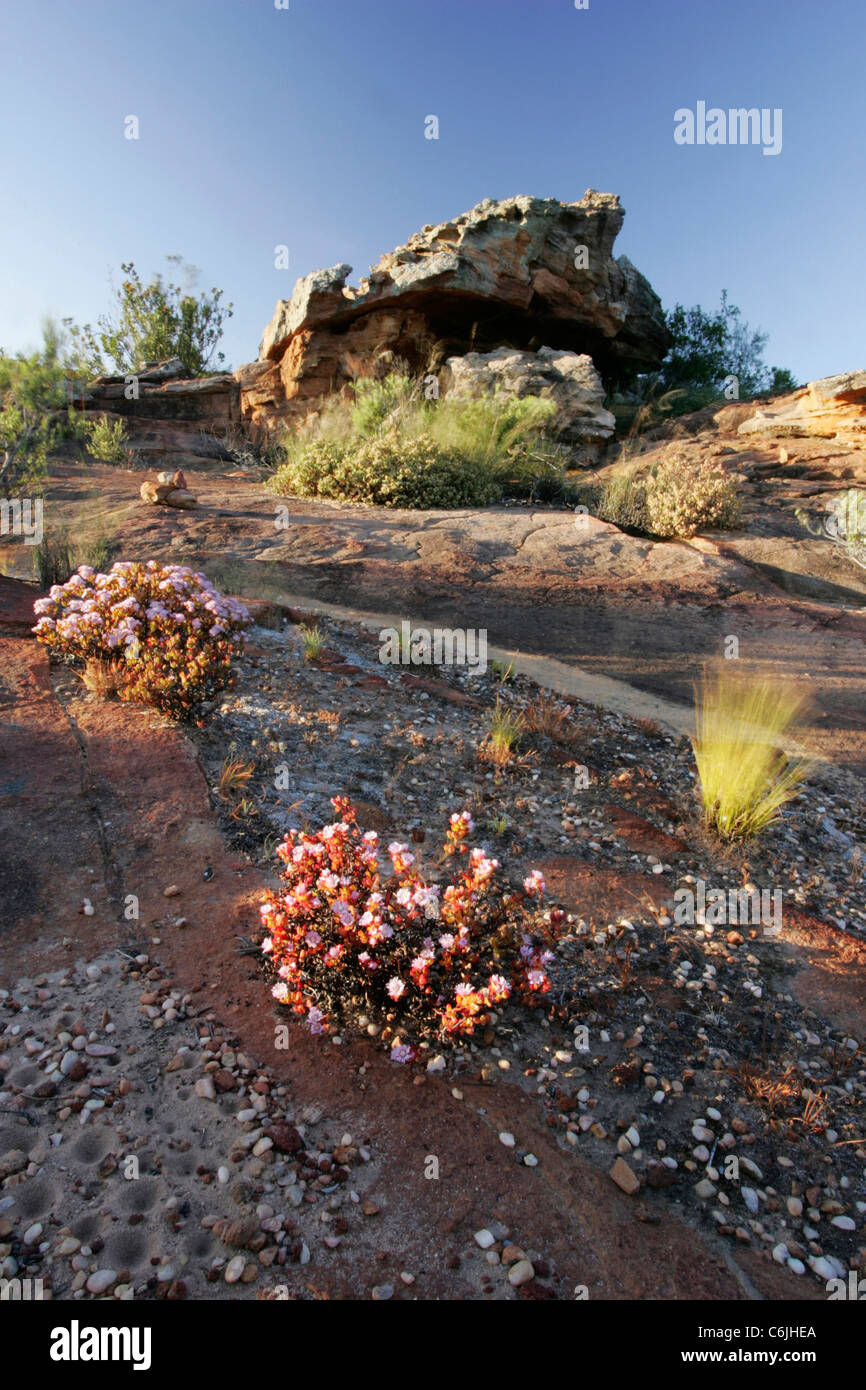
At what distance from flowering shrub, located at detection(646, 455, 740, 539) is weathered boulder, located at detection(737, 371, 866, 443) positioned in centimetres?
444

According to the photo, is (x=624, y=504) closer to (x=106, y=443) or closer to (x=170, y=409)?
(x=106, y=443)

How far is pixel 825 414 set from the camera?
1270 centimetres

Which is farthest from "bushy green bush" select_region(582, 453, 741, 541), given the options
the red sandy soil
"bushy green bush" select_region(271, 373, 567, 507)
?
the red sandy soil

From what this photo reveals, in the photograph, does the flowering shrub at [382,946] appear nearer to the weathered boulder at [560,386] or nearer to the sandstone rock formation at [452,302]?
the weathered boulder at [560,386]

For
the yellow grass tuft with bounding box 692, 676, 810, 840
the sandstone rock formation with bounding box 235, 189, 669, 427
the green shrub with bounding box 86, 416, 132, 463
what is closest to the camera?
the yellow grass tuft with bounding box 692, 676, 810, 840

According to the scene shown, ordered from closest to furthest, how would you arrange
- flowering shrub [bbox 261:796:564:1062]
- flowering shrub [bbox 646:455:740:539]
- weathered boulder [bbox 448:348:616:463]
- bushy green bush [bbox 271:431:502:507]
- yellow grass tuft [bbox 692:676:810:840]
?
flowering shrub [bbox 261:796:564:1062] < yellow grass tuft [bbox 692:676:810:840] < flowering shrub [bbox 646:455:740:539] < bushy green bush [bbox 271:431:502:507] < weathered boulder [bbox 448:348:616:463]

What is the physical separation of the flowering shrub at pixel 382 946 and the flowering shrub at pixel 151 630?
193cm

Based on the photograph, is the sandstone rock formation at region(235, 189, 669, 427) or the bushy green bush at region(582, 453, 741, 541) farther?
the sandstone rock formation at region(235, 189, 669, 427)

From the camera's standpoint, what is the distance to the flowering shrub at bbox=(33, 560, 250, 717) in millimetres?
4176

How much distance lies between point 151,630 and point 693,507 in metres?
7.40

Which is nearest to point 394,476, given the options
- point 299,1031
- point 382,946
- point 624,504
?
point 624,504

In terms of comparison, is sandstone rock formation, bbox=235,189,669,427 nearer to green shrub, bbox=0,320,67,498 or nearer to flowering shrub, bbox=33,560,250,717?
green shrub, bbox=0,320,67,498
